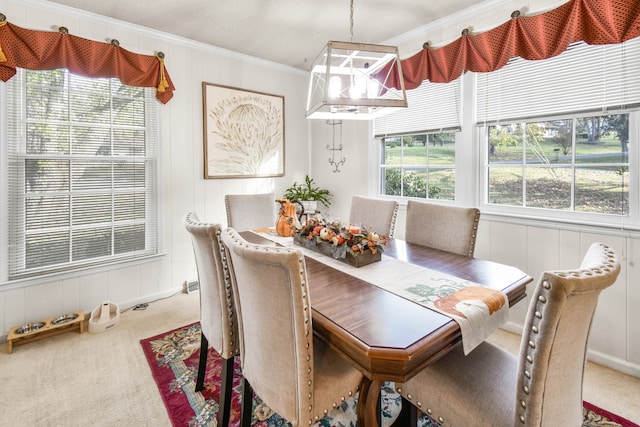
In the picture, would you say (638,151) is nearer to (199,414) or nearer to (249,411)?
(249,411)

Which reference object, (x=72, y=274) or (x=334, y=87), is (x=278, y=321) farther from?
(x=72, y=274)

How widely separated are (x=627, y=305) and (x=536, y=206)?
0.81 m

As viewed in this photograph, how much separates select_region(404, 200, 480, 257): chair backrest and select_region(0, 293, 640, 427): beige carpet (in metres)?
0.89

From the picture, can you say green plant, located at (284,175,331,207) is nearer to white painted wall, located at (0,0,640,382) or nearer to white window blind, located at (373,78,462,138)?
white painted wall, located at (0,0,640,382)

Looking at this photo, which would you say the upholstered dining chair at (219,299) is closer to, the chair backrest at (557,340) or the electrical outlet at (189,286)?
the chair backrest at (557,340)

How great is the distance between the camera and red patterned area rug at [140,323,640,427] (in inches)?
67.1

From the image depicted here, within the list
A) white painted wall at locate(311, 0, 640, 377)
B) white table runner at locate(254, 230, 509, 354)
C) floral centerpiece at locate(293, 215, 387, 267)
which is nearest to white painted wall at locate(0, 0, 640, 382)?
white painted wall at locate(311, 0, 640, 377)

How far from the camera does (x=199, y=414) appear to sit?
1.75 m

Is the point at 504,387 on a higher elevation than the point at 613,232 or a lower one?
lower

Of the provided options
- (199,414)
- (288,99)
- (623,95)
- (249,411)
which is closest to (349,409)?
(249,411)

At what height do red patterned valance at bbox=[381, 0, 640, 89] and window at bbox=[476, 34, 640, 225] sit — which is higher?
red patterned valance at bbox=[381, 0, 640, 89]

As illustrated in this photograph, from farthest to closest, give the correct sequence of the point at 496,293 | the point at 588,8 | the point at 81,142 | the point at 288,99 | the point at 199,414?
the point at 288,99 < the point at 81,142 < the point at 588,8 < the point at 199,414 < the point at 496,293

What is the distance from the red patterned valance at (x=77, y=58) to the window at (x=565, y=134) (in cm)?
278

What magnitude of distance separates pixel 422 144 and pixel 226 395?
2.65m
